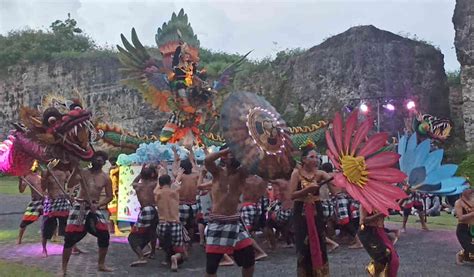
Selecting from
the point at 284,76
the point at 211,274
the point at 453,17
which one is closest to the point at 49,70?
the point at 284,76

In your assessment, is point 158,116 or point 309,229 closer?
point 309,229

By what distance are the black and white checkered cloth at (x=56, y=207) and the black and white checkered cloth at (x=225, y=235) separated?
4.34m

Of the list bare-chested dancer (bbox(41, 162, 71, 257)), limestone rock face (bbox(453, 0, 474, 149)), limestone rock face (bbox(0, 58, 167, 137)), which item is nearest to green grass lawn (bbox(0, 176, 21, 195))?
limestone rock face (bbox(0, 58, 167, 137))

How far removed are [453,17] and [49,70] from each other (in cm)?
2217

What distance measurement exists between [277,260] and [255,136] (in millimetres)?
3733

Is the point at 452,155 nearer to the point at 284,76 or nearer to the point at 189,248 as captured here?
the point at 284,76

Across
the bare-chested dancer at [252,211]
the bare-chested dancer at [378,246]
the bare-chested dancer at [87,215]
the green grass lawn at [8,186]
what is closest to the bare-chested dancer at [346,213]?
the bare-chested dancer at [252,211]

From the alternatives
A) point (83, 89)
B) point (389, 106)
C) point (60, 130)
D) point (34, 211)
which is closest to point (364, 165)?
point (60, 130)

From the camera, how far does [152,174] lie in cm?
745

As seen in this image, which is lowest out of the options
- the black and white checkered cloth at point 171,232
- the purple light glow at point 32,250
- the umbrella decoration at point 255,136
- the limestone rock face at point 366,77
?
the purple light glow at point 32,250

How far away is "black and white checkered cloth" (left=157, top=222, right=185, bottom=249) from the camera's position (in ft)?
22.8

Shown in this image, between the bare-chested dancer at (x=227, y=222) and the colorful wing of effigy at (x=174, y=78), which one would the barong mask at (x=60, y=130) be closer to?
the bare-chested dancer at (x=227, y=222)

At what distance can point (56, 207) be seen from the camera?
8.52 m

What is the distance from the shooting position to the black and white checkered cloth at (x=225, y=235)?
4.75 meters
